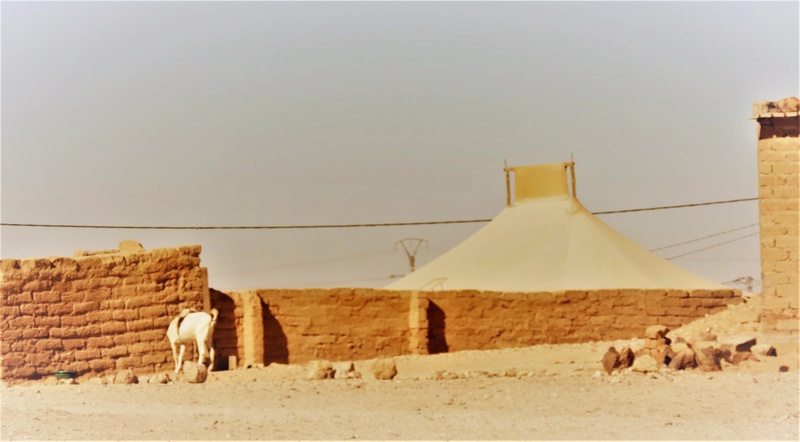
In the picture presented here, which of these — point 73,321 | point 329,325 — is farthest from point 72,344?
point 329,325

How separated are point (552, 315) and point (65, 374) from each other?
29.8 feet

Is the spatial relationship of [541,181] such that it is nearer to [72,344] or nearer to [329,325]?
[329,325]

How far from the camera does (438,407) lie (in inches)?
488

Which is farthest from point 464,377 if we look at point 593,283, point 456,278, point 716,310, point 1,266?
point 456,278

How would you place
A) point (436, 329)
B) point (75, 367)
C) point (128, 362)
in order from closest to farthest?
point (75, 367) < point (128, 362) < point (436, 329)

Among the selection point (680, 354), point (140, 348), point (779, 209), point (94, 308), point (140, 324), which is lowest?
point (680, 354)

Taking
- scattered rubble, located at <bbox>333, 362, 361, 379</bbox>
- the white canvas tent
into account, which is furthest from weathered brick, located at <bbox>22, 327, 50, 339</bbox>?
the white canvas tent

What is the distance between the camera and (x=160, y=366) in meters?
17.8

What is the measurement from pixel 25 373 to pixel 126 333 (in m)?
1.54

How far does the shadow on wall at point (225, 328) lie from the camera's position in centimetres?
1884

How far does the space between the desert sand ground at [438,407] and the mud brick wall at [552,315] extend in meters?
4.97

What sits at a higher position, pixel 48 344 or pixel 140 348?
pixel 48 344

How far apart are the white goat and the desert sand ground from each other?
2.49 ft

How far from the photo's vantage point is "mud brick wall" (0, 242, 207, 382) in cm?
1700
